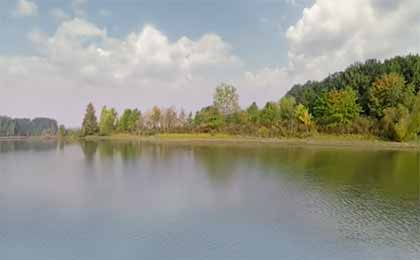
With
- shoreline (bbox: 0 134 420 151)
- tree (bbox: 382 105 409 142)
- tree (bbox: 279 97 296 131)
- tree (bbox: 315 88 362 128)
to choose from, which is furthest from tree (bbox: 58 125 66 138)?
tree (bbox: 382 105 409 142)

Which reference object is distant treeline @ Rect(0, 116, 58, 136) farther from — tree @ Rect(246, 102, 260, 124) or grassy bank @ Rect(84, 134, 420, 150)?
tree @ Rect(246, 102, 260, 124)

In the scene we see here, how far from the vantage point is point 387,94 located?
37.8 meters

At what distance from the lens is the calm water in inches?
269

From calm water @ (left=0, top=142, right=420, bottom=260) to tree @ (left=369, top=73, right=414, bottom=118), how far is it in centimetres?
2602

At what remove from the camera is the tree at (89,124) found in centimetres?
6373

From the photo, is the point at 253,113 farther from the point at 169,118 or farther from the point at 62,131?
the point at 62,131

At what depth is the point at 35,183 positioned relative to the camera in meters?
13.9

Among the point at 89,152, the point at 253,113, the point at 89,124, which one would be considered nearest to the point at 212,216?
the point at 89,152

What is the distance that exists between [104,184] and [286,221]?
9037 millimetres

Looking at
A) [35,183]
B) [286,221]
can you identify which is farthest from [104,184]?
[286,221]

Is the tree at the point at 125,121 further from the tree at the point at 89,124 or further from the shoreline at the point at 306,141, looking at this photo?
the shoreline at the point at 306,141

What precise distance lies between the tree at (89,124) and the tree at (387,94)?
55018 mm

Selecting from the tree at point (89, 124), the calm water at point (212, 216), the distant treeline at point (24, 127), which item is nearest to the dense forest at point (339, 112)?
the tree at point (89, 124)

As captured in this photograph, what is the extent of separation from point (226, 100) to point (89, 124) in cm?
3372
